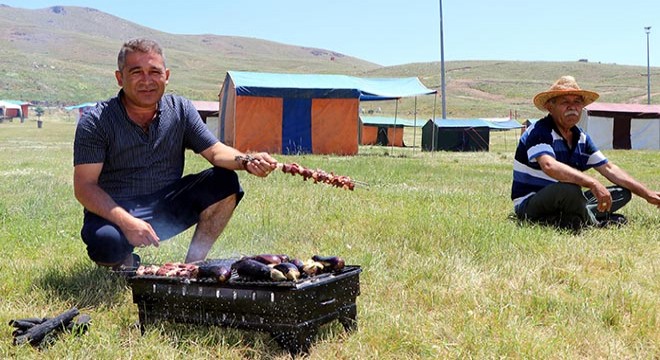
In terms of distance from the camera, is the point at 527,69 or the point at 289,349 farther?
the point at 527,69

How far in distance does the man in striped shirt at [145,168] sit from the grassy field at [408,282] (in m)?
0.37

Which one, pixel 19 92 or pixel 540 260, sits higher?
pixel 19 92

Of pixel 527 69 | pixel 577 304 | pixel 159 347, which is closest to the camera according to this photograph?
pixel 159 347

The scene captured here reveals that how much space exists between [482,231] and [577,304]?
1.78m

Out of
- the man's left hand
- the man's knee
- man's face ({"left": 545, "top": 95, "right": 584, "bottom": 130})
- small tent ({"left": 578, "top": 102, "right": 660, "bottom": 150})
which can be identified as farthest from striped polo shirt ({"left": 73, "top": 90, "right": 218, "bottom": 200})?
small tent ({"left": 578, "top": 102, "right": 660, "bottom": 150})

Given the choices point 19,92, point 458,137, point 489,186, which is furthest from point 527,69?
point 489,186

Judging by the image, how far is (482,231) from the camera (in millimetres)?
5391

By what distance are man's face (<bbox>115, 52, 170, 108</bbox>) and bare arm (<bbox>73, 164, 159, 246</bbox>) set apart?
46cm

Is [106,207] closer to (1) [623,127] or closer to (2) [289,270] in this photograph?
(2) [289,270]

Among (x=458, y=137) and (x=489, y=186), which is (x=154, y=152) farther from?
(x=458, y=137)

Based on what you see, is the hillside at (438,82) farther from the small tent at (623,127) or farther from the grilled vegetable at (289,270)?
the grilled vegetable at (289,270)

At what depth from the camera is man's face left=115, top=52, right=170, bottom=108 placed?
386cm

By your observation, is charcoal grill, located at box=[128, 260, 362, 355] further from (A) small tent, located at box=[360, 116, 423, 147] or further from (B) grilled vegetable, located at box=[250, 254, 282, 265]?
(A) small tent, located at box=[360, 116, 423, 147]

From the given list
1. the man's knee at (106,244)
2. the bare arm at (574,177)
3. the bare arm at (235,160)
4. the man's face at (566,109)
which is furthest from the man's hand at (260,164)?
the man's face at (566,109)
